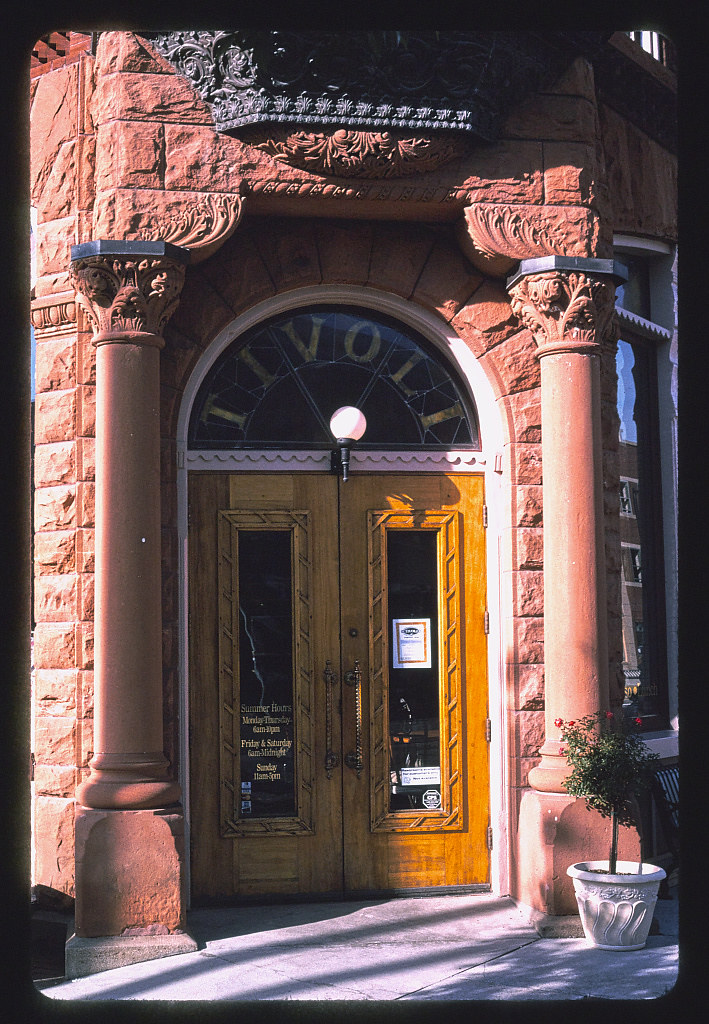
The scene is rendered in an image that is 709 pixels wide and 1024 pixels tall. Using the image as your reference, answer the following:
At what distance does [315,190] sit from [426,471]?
204 cm

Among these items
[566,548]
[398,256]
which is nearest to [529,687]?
[566,548]

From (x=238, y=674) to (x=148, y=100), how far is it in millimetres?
3735

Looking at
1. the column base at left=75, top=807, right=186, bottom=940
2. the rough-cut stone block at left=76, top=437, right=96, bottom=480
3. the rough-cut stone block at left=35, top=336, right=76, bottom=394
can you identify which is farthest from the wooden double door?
the rough-cut stone block at left=35, top=336, right=76, bottom=394

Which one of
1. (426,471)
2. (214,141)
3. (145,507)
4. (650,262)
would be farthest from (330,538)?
(650,262)

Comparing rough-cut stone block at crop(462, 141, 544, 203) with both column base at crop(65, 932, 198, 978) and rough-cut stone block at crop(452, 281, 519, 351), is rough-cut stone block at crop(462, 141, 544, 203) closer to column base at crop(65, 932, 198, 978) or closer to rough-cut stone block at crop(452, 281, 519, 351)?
rough-cut stone block at crop(452, 281, 519, 351)

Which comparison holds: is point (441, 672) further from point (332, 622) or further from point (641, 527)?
point (641, 527)

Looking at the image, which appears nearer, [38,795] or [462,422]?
[38,795]

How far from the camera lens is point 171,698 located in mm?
7270

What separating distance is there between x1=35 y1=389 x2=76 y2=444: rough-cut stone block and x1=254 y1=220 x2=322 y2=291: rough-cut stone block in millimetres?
1588

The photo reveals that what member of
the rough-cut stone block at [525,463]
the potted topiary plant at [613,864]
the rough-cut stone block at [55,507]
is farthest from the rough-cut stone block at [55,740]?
the rough-cut stone block at [525,463]

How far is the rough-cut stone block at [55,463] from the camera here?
24.3ft

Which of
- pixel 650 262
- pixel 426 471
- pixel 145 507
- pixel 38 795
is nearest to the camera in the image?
pixel 145 507

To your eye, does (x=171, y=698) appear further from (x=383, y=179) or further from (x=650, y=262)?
(x=650, y=262)

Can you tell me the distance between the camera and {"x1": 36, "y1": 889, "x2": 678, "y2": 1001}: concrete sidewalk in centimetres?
575
